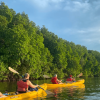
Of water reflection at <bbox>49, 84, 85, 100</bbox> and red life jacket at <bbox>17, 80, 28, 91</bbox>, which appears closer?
red life jacket at <bbox>17, 80, 28, 91</bbox>

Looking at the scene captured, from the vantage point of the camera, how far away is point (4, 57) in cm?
2398

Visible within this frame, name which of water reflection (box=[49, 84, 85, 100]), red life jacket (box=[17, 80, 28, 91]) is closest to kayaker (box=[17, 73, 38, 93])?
red life jacket (box=[17, 80, 28, 91])

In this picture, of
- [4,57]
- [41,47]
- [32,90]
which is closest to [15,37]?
[4,57]

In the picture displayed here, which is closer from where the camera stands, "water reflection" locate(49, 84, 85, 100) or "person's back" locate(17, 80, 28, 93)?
"person's back" locate(17, 80, 28, 93)

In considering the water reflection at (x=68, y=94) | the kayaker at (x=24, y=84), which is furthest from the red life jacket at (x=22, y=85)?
the water reflection at (x=68, y=94)

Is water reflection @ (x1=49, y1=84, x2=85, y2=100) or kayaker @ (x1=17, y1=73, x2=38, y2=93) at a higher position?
kayaker @ (x1=17, y1=73, x2=38, y2=93)

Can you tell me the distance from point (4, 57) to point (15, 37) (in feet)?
12.5

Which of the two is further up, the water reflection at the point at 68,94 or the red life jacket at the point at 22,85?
the red life jacket at the point at 22,85

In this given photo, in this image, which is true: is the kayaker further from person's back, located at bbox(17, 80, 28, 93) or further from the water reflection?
the water reflection

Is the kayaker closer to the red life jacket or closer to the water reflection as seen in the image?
the red life jacket

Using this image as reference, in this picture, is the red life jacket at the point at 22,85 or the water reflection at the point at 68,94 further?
the water reflection at the point at 68,94

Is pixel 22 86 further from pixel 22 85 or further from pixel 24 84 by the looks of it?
pixel 24 84

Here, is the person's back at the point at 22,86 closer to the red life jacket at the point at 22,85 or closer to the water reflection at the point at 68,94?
the red life jacket at the point at 22,85

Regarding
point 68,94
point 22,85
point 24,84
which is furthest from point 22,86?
point 68,94
